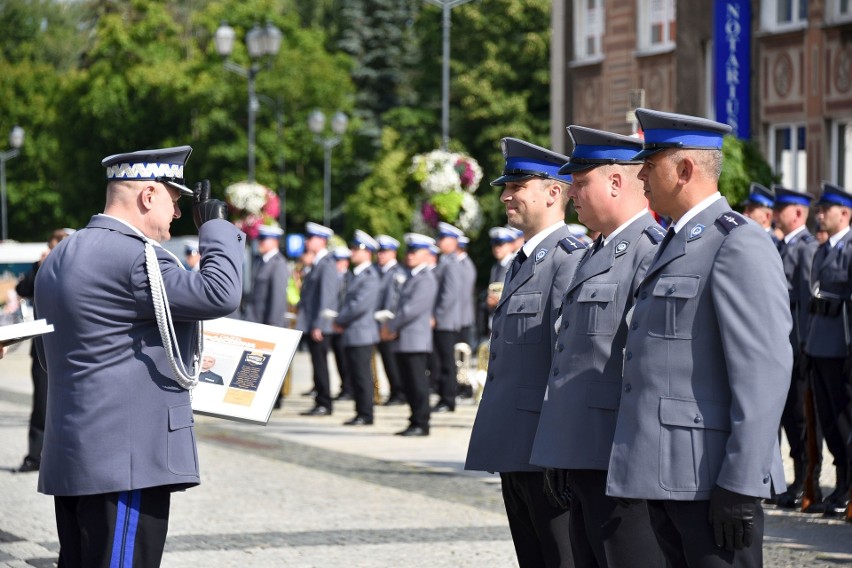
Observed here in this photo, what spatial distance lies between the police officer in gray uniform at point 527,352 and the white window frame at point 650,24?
23.7 meters

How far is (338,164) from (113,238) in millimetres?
59980

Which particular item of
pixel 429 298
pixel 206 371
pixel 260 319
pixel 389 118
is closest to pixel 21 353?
pixel 260 319

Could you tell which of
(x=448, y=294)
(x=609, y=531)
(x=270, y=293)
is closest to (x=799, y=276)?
(x=609, y=531)

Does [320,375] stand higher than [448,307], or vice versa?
[448,307]

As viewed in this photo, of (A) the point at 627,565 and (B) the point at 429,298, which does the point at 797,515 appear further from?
(B) the point at 429,298

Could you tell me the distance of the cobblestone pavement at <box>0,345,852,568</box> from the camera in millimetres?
8703

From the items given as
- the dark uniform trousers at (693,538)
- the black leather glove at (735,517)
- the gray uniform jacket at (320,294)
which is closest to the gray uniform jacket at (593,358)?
the dark uniform trousers at (693,538)

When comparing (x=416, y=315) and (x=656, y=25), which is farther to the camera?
(x=656, y=25)

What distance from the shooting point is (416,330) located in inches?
650

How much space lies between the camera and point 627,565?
536 centimetres

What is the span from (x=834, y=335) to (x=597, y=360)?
17.1ft

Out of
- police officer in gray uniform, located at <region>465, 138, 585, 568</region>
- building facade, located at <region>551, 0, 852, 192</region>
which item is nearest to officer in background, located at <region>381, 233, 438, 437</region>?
building facade, located at <region>551, 0, 852, 192</region>

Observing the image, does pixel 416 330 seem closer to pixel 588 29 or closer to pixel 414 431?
pixel 414 431

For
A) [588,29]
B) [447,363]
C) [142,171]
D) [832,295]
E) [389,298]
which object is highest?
[588,29]
